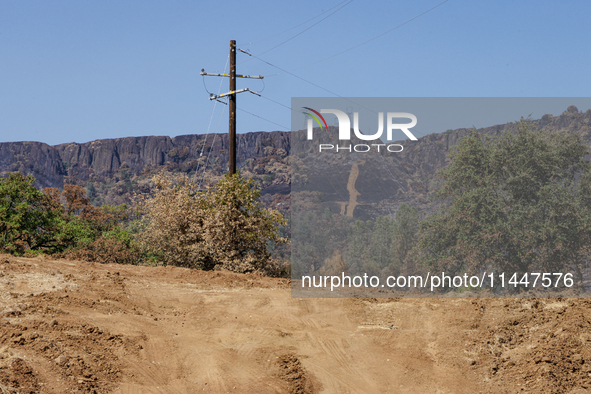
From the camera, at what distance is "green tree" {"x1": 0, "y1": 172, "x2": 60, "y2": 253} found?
49.9 feet

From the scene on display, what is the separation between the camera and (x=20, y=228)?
15.5 meters

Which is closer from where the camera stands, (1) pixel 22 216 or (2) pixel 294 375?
(2) pixel 294 375

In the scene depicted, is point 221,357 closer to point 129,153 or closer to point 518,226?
point 518,226

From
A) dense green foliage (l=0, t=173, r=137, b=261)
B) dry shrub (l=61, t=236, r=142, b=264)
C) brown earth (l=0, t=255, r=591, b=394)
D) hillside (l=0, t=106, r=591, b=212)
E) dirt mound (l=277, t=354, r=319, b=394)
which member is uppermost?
hillside (l=0, t=106, r=591, b=212)

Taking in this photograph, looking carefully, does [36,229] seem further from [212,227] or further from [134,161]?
[134,161]

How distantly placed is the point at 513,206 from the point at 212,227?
890 cm

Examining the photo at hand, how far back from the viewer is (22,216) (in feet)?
50.8

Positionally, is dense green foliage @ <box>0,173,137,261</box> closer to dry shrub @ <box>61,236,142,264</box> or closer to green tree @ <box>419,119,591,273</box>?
dry shrub @ <box>61,236,142,264</box>

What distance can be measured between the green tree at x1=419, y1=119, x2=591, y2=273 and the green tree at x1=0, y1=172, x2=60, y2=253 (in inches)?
483

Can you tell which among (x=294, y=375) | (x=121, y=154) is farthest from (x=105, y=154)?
(x=294, y=375)

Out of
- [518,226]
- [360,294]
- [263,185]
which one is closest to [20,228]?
[360,294]

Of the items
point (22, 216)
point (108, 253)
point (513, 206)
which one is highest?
A: point (513, 206)

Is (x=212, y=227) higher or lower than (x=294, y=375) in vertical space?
higher

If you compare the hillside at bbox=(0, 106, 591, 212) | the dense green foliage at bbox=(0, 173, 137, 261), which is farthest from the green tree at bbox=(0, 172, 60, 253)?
the hillside at bbox=(0, 106, 591, 212)
